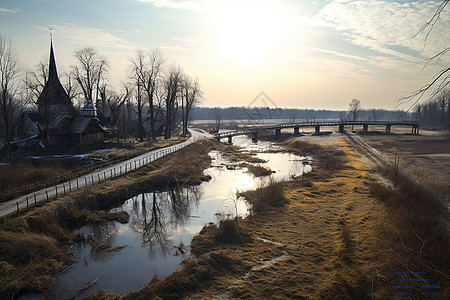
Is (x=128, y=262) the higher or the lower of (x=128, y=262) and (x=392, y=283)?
the lower

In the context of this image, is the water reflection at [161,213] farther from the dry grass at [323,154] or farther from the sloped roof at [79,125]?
the dry grass at [323,154]

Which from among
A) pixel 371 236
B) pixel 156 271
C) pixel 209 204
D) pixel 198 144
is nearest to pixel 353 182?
pixel 371 236

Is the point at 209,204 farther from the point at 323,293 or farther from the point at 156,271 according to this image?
the point at 323,293

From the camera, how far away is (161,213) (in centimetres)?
1955

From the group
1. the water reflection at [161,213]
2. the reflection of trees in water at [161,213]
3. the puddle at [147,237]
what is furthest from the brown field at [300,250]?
the reflection of trees in water at [161,213]

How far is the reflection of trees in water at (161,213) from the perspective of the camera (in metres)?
15.2

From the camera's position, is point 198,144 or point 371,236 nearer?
point 371,236

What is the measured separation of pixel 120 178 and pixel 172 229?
10.1 metres

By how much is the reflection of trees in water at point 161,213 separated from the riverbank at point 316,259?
2.47m

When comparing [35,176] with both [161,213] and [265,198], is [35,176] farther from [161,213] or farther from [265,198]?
[265,198]

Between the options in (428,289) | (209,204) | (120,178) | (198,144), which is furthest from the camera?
(198,144)

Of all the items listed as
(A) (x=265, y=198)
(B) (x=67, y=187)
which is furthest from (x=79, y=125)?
(A) (x=265, y=198)

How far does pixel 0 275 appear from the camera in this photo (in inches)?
405

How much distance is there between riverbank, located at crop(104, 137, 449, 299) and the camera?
981 centimetres
